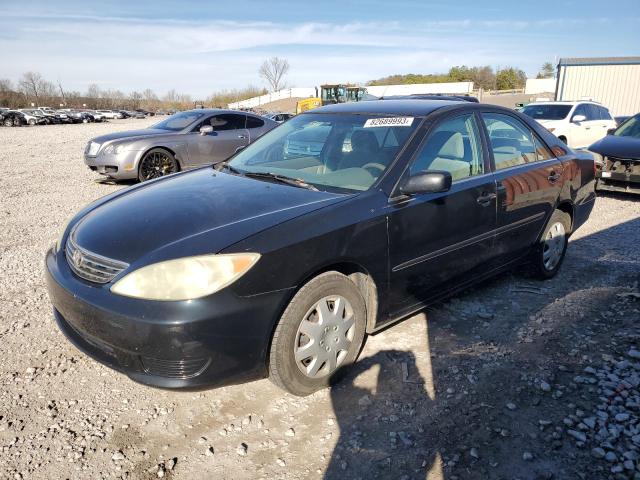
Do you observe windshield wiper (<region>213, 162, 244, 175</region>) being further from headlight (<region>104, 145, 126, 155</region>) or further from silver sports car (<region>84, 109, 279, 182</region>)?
headlight (<region>104, 145, 126, 155</region>)

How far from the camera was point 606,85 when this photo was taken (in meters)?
24.2

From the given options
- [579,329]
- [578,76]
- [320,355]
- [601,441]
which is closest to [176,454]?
[320,355]

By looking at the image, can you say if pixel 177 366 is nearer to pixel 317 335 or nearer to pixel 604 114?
pixel 317 335

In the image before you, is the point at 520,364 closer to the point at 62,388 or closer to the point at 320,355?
the point at 320,355

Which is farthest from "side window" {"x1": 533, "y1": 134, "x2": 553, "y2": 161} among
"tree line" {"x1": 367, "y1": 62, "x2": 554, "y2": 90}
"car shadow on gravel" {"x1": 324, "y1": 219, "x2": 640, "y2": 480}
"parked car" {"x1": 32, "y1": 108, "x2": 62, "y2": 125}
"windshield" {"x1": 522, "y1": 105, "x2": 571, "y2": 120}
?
"tree line" {"x1": 367, "y1": 62, "x2": 554, "y2": 90}

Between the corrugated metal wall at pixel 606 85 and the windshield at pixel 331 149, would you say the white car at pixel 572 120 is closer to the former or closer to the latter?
the windshield at pixel 331 149

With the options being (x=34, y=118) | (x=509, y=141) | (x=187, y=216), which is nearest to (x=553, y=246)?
(x=509, y=141)

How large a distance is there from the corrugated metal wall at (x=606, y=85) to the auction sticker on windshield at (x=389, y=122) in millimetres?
24711

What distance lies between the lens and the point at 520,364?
3043mm

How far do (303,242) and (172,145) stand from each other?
720 centimetres

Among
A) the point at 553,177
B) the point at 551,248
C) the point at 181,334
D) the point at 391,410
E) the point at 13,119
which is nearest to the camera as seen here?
the point at 181,334

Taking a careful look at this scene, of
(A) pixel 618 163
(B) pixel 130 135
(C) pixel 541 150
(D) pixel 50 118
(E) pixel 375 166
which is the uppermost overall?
(E) pixel 375 166

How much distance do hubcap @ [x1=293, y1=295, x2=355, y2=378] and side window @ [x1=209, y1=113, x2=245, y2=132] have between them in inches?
305

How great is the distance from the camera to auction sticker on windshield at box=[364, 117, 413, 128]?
3.34 metres
